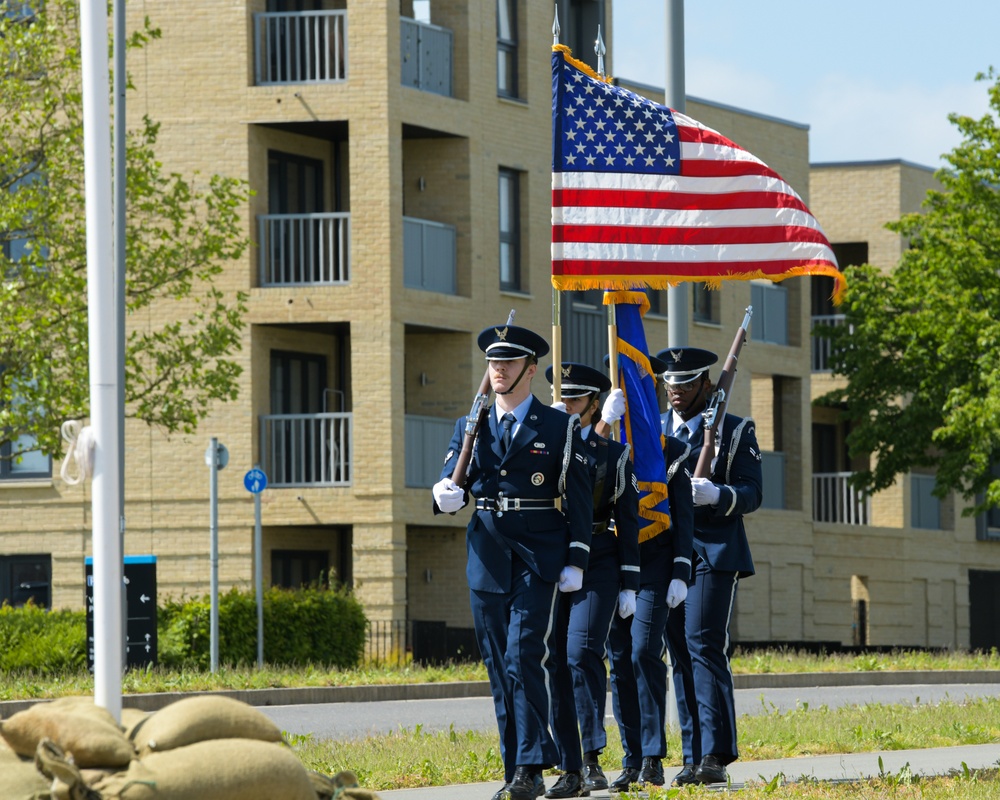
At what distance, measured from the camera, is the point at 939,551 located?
48344mm

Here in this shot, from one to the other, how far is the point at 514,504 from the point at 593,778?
150cm

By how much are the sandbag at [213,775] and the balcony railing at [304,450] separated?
85.1ft

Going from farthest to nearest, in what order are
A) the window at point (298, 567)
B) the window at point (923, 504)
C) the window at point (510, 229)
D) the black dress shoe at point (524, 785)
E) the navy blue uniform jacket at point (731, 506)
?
the window at point (923, 504) → the window at point (510, 229) → the window at point (298, 567) → the navy blue uniform jacket at point (731, 506) → the black dress shoe at point (524, 785)

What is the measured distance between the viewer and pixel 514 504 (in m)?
9.77

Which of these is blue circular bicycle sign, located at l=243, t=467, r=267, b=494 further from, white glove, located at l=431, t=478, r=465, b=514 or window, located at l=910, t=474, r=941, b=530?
window, located at l=910, t=474, r=941, b=530

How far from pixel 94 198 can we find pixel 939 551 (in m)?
43.5

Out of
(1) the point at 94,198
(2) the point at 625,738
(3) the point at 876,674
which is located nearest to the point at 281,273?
(3) the point at 876,674

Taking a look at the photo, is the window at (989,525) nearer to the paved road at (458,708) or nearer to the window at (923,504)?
the window at (923,504)

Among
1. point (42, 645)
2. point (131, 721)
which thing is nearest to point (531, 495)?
point (131, 721)

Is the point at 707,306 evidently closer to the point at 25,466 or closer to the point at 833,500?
the point at 833,500

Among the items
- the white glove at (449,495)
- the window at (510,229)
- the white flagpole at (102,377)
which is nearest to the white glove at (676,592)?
the white glove at (449,495)

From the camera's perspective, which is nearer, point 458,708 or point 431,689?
point 458,708

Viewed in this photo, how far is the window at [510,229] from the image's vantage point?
34.8 m

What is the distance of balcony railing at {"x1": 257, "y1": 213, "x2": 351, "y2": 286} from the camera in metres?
32.2
